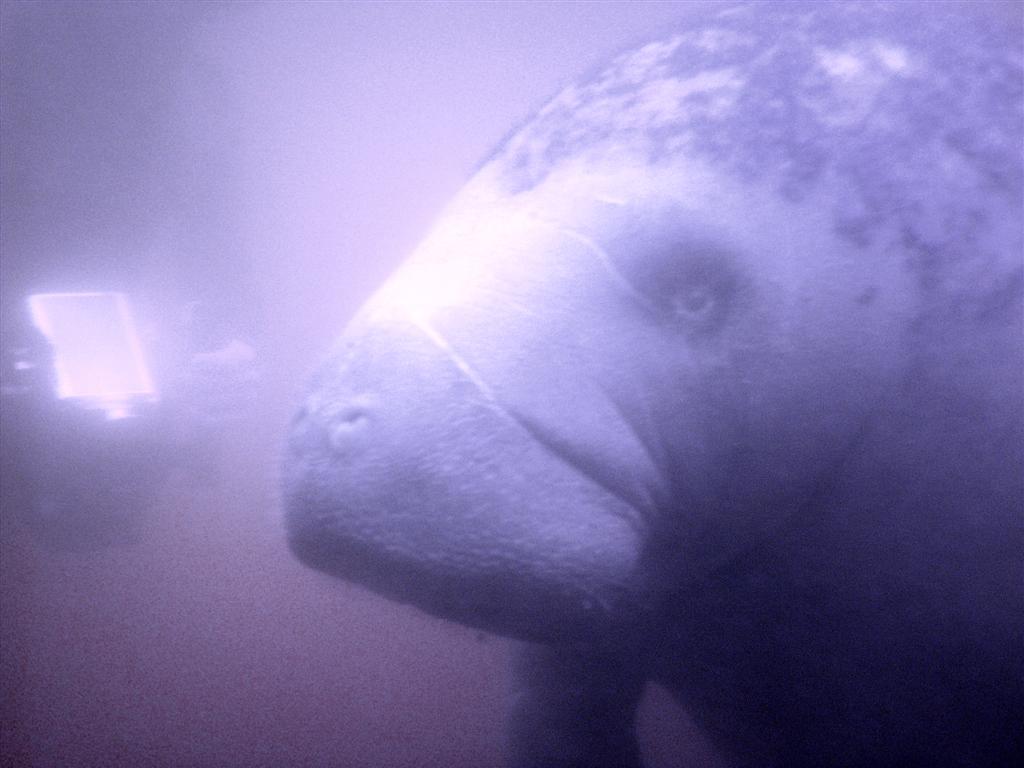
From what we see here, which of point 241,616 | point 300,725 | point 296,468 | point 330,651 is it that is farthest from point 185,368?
point 296,468

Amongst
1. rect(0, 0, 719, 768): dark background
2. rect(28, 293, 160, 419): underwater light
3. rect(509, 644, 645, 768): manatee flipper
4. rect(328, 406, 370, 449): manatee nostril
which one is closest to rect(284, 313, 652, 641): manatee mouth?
rect(328, 406, 370, 449): manatee nostril

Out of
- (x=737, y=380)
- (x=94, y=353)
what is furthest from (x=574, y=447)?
(x=94, y=353)

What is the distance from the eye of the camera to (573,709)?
195cm

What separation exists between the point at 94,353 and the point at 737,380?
143 inches

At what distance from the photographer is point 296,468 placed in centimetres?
119

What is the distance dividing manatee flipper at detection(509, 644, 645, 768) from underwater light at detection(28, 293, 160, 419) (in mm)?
2970

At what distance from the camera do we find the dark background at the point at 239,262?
3.54 metres

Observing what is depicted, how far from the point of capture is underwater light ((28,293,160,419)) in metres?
3.76

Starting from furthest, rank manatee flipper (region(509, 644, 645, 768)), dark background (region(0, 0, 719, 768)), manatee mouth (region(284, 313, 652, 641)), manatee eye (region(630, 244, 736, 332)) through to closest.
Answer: dark background (region(0, 0, 719, 768))
manatee flipper (region(509, 644, 645, 768))
manatee eye (region(630, 244, 736, 332))
manatee mouth (region(284, 313, 652, 641))

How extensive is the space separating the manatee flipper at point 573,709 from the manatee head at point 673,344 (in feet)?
1.93

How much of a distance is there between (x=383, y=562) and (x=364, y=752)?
9.29 feet

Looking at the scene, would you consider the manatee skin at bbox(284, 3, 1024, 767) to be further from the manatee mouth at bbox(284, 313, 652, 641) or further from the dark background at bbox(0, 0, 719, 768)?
the dark background at bbox(0, 0, 719, 768)

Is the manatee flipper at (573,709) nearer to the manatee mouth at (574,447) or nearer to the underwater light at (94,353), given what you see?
the manatee mouth at (574,447)

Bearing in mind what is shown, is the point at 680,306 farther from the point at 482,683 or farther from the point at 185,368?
the point at 185,368
